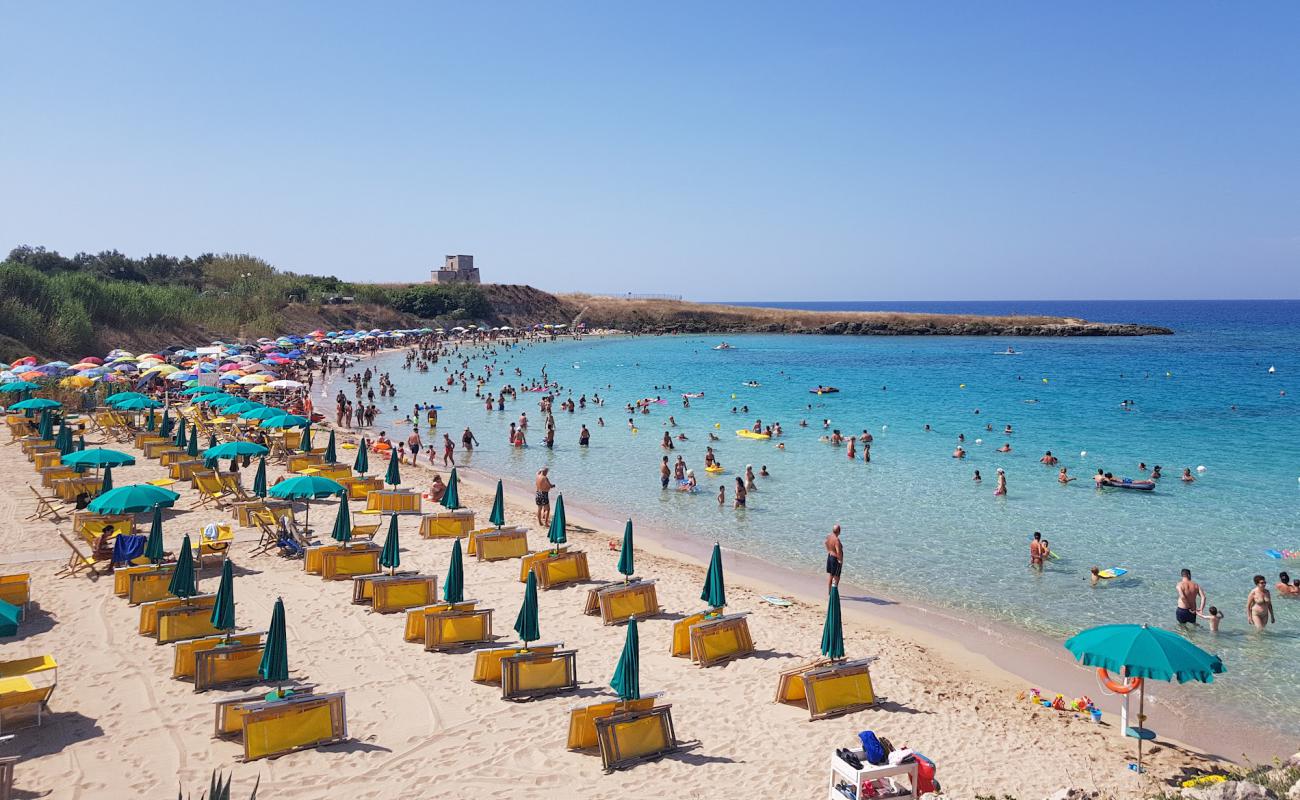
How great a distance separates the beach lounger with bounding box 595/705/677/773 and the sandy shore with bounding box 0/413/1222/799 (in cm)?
17

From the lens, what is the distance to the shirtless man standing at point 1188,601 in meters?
12.2

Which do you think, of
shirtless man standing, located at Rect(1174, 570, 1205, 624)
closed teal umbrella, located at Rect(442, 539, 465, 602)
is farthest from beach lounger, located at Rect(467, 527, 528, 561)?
shirtless man standing, located at Rect(1174, 570, 1205, 624)

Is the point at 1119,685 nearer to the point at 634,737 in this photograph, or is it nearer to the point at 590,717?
the point at 634,737

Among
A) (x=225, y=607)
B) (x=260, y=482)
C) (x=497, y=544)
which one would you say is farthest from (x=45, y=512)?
(x=225, y=607)

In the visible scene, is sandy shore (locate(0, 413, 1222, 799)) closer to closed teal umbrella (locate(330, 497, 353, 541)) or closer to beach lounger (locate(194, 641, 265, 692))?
beach lounger (locate(194, 641, 265, 692))

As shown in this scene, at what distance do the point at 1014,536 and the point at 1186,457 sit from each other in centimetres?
1366

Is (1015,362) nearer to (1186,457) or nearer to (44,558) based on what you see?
(1186,457)

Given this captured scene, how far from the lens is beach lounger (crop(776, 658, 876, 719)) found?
877cm

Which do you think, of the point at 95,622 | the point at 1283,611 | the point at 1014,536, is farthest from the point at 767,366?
the point at 95,622

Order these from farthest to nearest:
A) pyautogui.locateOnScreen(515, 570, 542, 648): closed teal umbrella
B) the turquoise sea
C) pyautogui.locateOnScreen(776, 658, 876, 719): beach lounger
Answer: the turquoise sea < pyautogui.locateOnScreen(515, 570, 542, 648): closed teal umbrella < pyautogui.locateOnScreen(776, 658, 876, 719): beach lounger

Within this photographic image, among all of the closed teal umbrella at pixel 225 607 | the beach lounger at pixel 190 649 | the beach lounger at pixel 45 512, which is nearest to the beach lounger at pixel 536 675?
the beach lounger at pixel 190 649

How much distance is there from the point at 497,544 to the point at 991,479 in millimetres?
15240

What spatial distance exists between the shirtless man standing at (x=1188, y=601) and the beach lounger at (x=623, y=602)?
7676 millimetres

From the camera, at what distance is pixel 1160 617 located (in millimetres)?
13039
